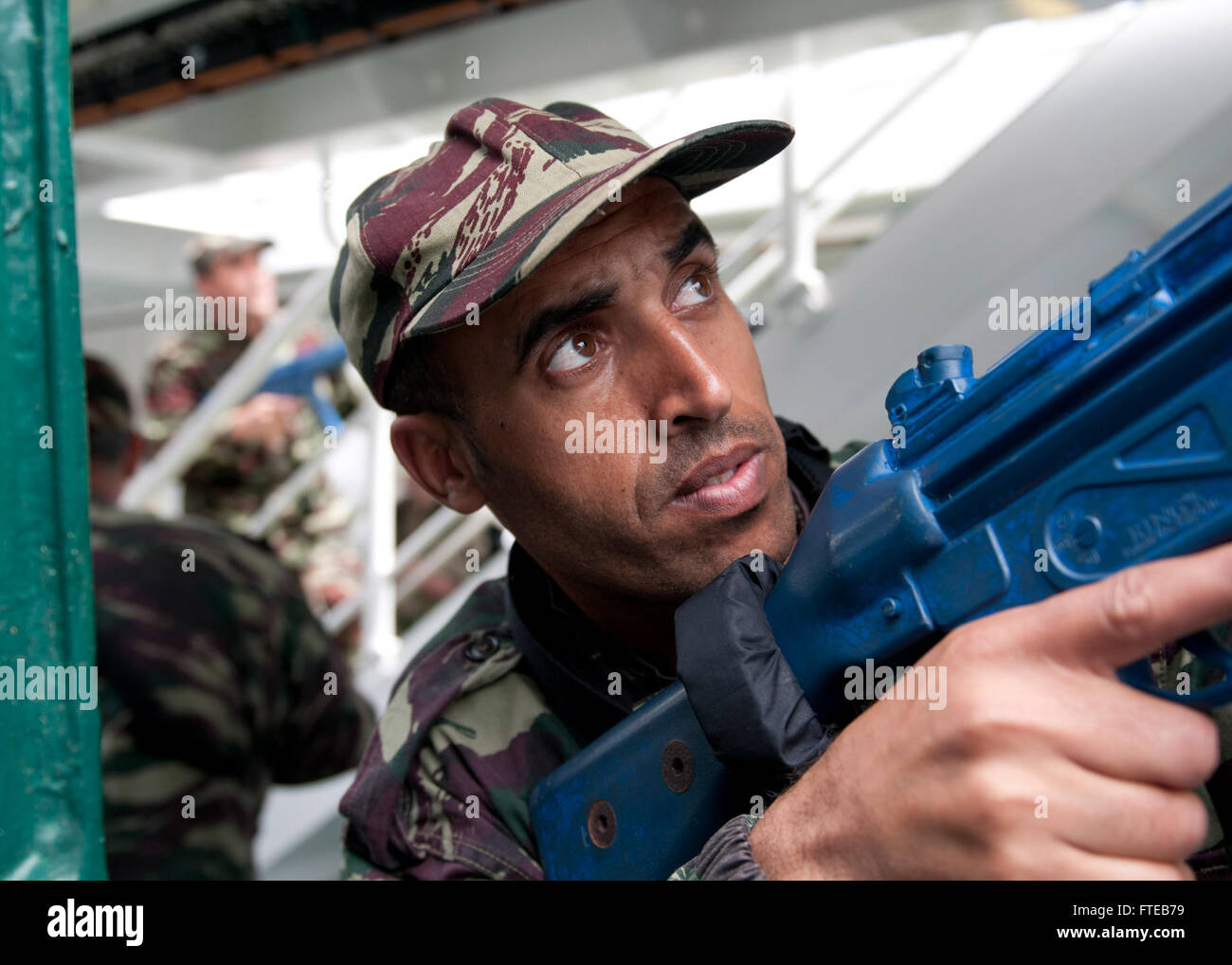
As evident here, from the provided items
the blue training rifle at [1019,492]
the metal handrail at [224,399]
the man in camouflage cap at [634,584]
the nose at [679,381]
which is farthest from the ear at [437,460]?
the metal handrail at [224,399]

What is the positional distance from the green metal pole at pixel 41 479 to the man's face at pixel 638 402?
14.1 inches

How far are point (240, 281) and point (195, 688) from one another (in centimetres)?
198

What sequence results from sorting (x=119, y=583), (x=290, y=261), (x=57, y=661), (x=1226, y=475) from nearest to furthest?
(x=1226, y=475) → (x=57, y=661) → (x=119, y=583) → (x=290, y=261)

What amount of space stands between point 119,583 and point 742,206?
1690mm

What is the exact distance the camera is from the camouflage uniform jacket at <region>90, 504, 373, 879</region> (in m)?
1.56

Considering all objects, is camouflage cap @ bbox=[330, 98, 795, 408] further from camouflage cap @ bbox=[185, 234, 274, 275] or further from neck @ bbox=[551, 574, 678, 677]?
camouflage cap @ bbox=[185, 234, 274, 275]

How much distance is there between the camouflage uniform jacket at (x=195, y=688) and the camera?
1562 millimetres

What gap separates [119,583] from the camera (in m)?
1.57

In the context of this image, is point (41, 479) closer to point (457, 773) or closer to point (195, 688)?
point (457, 773)

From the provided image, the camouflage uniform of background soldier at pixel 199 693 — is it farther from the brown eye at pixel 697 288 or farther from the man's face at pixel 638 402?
the brown eye at pixel 697 288

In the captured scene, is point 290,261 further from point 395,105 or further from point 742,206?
point 742,206

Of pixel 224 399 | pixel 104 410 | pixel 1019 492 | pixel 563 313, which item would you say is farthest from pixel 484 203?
pixel 224 399

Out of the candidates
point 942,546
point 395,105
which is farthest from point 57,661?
point 395,105

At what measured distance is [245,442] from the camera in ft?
10.8
